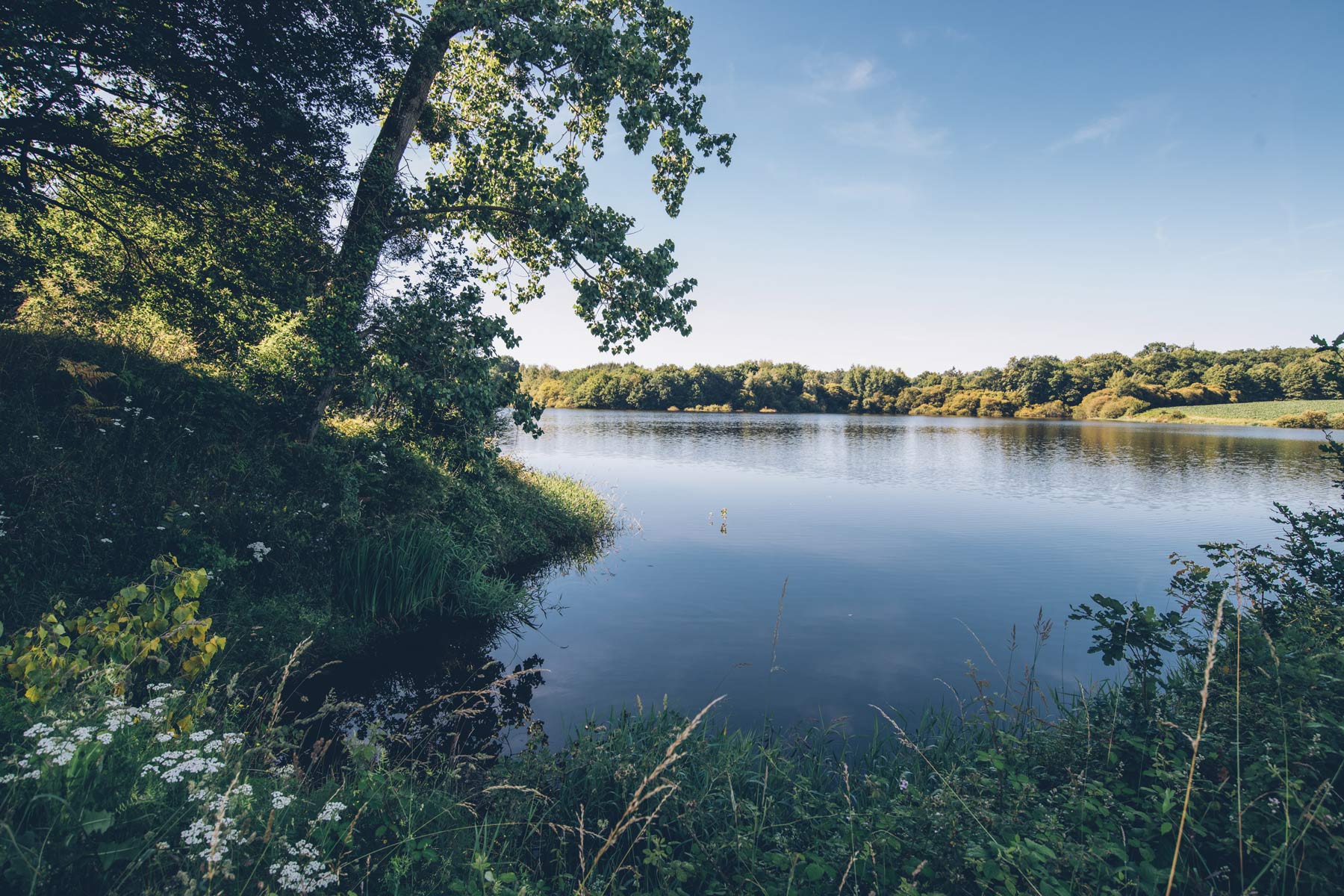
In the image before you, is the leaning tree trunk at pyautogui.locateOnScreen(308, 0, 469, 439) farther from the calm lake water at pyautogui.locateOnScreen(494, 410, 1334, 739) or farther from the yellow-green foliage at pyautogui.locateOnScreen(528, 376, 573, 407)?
the yellow-green foliage at pyautogui.locateOnScreen(528, 376, 573, 407)

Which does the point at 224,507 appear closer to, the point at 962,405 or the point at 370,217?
the point at 370,217

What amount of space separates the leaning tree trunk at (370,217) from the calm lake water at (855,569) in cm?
604

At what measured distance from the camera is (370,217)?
10.6 meters

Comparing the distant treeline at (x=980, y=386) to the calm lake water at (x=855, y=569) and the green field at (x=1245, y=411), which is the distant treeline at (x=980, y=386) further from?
the calm lake water at (x=855, y=569)

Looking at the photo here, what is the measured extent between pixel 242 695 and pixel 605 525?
39.5 feet

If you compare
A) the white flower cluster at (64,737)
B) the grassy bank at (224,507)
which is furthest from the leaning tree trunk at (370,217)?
the white flower cluster at (64,737)

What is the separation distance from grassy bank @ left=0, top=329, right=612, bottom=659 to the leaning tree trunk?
1658 mm

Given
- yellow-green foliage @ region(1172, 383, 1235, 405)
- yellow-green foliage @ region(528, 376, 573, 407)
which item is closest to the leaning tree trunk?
yellow-green foliage @ region(528, 376, 573, 407)

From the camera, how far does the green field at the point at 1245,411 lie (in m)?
78.2

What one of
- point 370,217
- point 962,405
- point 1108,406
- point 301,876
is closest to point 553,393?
point 962,405

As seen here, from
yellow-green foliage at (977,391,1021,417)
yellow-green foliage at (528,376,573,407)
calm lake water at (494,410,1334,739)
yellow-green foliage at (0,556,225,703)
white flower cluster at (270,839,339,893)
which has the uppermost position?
yellow-green foliage at (528,376,573,407)

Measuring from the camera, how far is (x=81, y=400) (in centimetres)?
941

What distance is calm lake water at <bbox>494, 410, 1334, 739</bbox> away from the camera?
345 inches

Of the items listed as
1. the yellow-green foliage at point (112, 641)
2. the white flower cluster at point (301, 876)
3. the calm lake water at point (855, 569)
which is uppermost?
the yellow-green foliage at point (112, 641)
